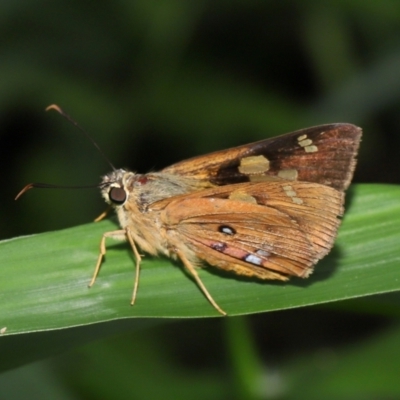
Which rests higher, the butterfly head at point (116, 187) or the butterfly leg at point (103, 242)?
the butterfly head at point (116, 187)

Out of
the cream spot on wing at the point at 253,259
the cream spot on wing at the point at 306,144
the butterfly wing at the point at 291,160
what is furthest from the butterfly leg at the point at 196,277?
the cream spot on wing at the point at 306,144

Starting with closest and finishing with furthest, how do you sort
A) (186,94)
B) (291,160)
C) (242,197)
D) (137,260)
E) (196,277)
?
(196,277) < (137,260) < (242,197) < (291,160) < (186,94)

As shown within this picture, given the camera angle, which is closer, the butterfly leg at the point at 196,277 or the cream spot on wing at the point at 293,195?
the butterfly leg at the point at 196,277

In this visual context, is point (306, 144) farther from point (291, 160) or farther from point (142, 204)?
point (142, 204)

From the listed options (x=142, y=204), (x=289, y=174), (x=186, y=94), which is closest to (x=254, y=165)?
(x=289, y=174)

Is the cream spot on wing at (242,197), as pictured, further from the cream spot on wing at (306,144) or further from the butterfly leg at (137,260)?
the butterfly leg at (137,260)

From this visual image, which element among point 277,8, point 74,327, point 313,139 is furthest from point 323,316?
point 74,327
